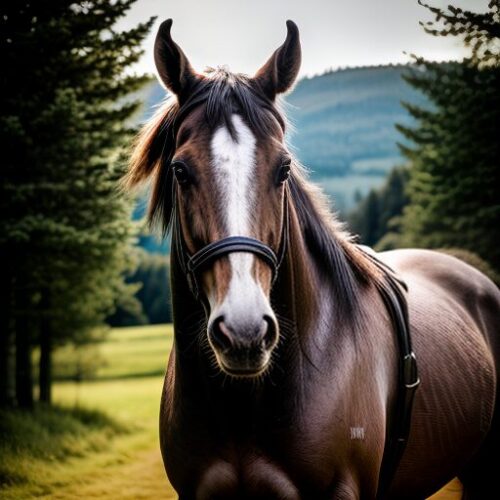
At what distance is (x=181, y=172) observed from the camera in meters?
2.26

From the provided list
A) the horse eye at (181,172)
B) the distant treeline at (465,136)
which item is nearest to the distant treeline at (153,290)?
the distant treeline at (465,136)

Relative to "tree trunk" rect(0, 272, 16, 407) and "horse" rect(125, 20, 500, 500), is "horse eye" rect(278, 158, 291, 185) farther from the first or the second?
"tree trunk" rect(0, 272, 16, 407)

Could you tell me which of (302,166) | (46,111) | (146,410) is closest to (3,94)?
(46,111)

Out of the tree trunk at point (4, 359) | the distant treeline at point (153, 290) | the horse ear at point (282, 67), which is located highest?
the horse ear at point (282, 67)

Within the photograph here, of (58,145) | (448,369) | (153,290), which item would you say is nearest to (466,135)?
Result: (58,145)

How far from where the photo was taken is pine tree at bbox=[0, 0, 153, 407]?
9.27 m

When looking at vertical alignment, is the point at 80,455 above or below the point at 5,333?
below

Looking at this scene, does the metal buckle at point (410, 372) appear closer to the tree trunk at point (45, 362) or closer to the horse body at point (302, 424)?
the horse body at point (302, 424)

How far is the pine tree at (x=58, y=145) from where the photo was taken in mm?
9273

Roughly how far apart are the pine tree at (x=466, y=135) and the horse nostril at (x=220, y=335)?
26.9ft

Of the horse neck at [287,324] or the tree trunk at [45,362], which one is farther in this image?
the tree trunk at [45,362]

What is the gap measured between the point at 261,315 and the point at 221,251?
1.05ft

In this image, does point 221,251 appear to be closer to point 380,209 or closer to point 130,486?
point 130,486

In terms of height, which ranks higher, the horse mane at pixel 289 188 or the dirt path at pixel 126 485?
the horse mane at pixel 289 188
